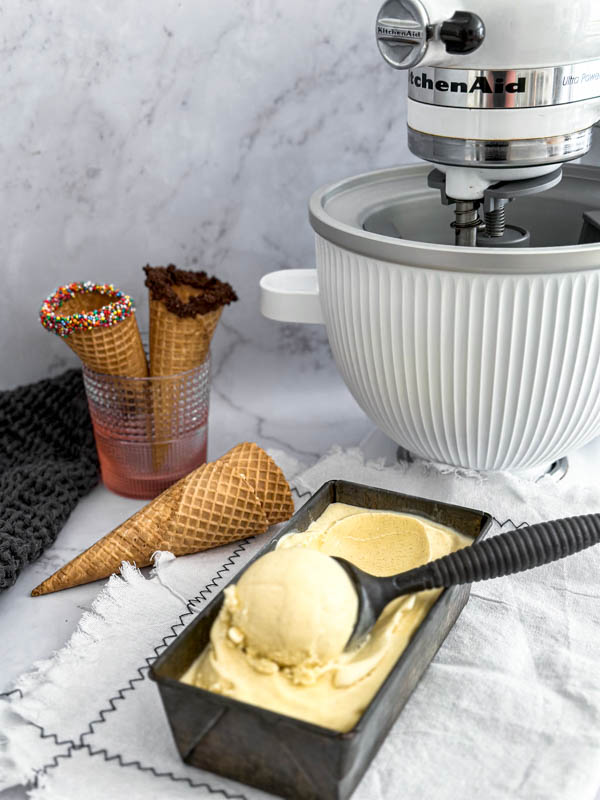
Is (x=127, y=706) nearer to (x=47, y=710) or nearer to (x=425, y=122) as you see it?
(x=47, y=710)

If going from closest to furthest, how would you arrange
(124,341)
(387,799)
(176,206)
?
(387,799) < (124,341) < (176,206)

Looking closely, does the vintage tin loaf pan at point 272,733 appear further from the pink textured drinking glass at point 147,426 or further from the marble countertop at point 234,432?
the pink textured drinking glass at point 147,426

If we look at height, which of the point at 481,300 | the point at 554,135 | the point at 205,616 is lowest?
the point at 205,616

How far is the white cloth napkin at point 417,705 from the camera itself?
2.14ft

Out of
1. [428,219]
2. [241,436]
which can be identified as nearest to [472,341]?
[428,219]

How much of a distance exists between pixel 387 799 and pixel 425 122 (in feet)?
1.78

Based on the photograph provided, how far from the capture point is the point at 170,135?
3.86 ft

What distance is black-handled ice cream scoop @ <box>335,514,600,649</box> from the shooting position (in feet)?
2.27

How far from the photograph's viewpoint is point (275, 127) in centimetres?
121

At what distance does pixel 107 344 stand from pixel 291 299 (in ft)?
0.66

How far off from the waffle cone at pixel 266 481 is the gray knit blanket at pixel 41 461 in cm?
19

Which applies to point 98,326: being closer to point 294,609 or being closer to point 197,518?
point 197,518

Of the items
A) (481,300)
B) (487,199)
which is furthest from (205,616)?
(487,199)

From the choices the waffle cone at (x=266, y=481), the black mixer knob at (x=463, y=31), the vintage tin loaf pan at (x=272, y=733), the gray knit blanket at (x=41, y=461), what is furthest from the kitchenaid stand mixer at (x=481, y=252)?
the gray knit blanket at (x=41, y=461)
